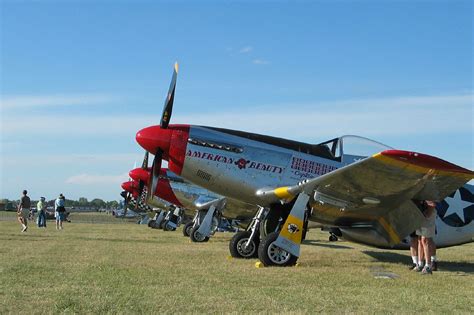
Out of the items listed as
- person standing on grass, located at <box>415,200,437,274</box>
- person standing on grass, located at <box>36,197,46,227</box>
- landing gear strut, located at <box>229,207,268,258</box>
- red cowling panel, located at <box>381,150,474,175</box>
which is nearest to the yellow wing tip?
landing gear strut, located at <box>229,207,268,258</box>

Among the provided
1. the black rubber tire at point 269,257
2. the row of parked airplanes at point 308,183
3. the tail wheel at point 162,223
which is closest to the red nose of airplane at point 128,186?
the tail wheel at point 162,223

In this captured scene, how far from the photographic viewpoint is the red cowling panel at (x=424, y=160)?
744cm

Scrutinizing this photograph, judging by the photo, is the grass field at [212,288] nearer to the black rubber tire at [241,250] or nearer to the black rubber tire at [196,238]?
the black rubber tire at [241,250]

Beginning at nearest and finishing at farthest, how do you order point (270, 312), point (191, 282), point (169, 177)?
point (270, 312) → point (191, 282) → point (169, 177)

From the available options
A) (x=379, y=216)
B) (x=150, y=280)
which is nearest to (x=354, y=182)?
(x=379, y=216)

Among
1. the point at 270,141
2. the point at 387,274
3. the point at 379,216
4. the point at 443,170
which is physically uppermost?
the point at 270,141

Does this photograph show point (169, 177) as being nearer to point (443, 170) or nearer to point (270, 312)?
point (443, 170)

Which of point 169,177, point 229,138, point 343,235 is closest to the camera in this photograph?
point 229,138

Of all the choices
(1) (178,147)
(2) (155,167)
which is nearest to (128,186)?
(2) (155,167)

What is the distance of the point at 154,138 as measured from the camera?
1040 cm

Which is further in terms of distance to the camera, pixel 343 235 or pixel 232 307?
pixel 343 235

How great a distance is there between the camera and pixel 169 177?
24016 mm

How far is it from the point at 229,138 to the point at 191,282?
161 inches

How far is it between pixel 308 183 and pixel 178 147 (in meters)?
2.72
